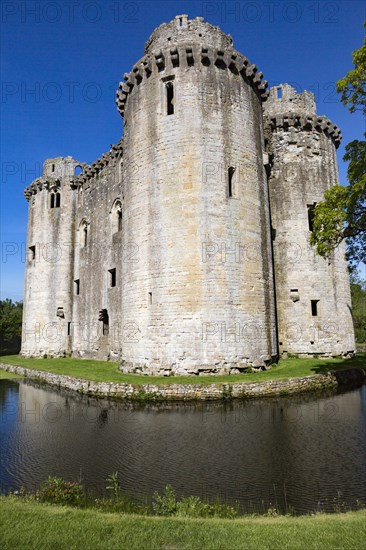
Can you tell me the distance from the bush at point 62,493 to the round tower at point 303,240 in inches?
666

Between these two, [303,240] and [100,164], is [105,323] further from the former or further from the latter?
[303,240]

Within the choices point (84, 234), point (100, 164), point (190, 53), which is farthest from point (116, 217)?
point (190, 53)

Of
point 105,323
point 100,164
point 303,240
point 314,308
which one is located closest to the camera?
point 314,308

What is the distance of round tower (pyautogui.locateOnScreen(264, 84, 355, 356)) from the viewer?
2148 centimetres

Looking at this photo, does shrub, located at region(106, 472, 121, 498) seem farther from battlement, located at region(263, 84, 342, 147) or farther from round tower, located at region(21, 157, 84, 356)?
round tower, located at region(21, 157, 84, 356)

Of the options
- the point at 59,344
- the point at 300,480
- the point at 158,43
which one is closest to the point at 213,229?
the point at 158,43

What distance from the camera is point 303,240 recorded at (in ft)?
72.9

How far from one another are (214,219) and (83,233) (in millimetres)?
15738

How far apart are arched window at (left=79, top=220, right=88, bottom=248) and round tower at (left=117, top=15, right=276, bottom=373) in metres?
10.9

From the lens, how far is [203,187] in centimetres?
1659

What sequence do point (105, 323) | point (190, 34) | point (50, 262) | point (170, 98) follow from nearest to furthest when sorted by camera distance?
point (190, 34)
point (170, 98)
point (105, 323)
point (50, 262)

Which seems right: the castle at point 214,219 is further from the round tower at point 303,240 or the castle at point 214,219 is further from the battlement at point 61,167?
the battlement at point 61,167

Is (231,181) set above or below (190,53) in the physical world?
below

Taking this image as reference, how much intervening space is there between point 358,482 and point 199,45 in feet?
57.4
